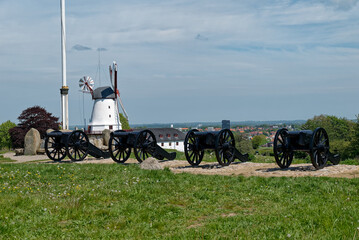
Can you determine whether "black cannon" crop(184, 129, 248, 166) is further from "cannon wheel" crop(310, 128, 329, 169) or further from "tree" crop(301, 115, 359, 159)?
"tree" crop(301, 115, 359, 159)

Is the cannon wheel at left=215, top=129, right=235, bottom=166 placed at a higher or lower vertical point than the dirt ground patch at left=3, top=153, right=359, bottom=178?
higher

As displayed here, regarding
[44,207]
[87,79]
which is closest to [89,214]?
[44,207]

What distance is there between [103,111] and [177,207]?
49.0 m

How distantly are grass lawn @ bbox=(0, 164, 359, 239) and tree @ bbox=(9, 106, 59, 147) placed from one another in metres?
36.1

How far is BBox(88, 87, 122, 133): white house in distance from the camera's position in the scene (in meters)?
56.0

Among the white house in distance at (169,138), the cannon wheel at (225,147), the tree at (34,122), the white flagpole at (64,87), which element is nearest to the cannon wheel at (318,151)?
the cannon wheel at (225,147)

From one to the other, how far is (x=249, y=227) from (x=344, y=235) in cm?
158

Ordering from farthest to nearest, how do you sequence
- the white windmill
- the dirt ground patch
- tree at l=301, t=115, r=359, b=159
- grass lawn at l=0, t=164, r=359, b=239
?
1. tree at l=301, t=115, r=359, b=159
2. the white windmill
3. the dirt ground patch
4. grass lawn at l=0, t=164, r=359, b=239

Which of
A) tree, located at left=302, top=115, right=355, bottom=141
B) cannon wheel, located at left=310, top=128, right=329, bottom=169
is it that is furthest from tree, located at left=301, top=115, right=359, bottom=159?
cannon wheel, located at left=310, top=128, right=329, bottom=169

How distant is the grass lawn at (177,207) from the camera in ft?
22.8

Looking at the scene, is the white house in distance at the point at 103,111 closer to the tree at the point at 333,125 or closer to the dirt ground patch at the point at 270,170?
the tree at the point at 333,125

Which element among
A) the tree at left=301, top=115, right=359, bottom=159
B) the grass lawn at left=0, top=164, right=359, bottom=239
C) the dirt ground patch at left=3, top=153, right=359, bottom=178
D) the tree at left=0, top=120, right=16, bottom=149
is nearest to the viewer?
the grass lawn at left=0, top=164, right=359, bottom=239

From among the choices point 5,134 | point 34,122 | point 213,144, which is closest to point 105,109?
point 34,122

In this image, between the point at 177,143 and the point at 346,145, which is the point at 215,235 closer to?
the point at 346,145
